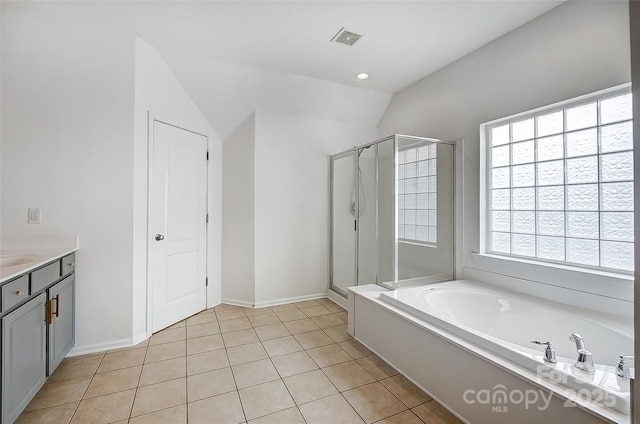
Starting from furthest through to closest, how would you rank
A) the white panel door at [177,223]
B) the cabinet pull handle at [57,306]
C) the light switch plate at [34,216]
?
1. the white panel door at [177,223]
2. the light switch plate at [34,216]
3. the cabinet pull handle at [57,306]

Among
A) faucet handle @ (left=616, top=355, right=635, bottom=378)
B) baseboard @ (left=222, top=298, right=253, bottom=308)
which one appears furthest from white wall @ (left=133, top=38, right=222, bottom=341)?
faucet handle @ (left=616, top=355, right=635, bottom=378)

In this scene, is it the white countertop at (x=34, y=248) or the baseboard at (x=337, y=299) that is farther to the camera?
the baseboard at (x=337, y=299)

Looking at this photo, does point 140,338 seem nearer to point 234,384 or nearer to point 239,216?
point 234,384

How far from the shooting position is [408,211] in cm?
273

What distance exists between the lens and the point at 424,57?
8.74ft

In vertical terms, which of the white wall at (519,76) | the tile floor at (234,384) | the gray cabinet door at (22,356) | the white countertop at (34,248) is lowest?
the tile floor at (234,384)

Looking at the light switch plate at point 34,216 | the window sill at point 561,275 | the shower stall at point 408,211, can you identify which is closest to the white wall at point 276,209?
the shower stall at point 408,211

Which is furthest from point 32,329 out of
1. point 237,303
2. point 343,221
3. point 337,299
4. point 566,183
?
point 566,183

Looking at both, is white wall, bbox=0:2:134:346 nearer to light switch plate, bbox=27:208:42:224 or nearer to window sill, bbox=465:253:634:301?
light switch plate, bbox=27:208:42:224

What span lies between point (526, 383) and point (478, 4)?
2283 millimetres

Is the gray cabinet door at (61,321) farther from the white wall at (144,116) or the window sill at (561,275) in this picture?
the window sill at (561,275)

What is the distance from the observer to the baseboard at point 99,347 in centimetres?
222

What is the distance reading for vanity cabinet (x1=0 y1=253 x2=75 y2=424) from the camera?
1374 millimetres

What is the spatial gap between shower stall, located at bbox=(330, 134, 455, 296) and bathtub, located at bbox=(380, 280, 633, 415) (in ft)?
1.04
